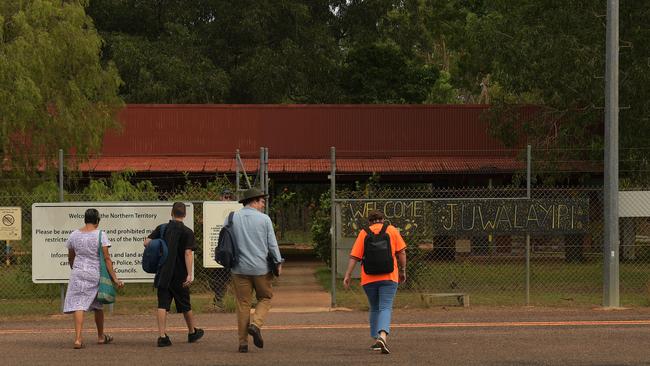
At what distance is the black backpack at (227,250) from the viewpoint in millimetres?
11703

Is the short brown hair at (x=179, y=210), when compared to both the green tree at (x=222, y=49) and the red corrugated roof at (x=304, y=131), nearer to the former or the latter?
the red corrugated roof at (x=304, y=131)

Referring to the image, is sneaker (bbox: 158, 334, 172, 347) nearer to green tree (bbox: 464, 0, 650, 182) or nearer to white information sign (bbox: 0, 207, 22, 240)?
white information sign (bbox: 0, 207, 22, 240)

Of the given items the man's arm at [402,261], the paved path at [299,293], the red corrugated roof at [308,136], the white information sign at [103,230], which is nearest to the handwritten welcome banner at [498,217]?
the paved path at [299,293]

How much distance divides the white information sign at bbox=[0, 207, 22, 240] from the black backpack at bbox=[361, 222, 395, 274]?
22.2ft

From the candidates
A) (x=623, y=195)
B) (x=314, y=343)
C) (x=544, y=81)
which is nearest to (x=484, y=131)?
(x=544, y=81)

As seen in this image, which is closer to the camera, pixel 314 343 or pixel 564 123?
pixel 314 343

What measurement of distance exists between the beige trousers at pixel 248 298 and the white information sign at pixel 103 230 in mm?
4327

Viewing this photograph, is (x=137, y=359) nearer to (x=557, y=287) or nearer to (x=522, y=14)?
(x=557, y=287)

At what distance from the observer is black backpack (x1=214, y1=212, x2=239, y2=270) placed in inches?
461

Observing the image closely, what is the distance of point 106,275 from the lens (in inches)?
489

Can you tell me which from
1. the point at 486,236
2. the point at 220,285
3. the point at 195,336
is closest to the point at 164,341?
the point at 195,336

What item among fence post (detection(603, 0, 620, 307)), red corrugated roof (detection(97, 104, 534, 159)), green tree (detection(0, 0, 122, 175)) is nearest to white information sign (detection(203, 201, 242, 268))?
fence post (detection(603, 0, 620, 307))

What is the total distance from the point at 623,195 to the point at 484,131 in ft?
55.5

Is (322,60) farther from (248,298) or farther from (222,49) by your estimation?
(248,298)
